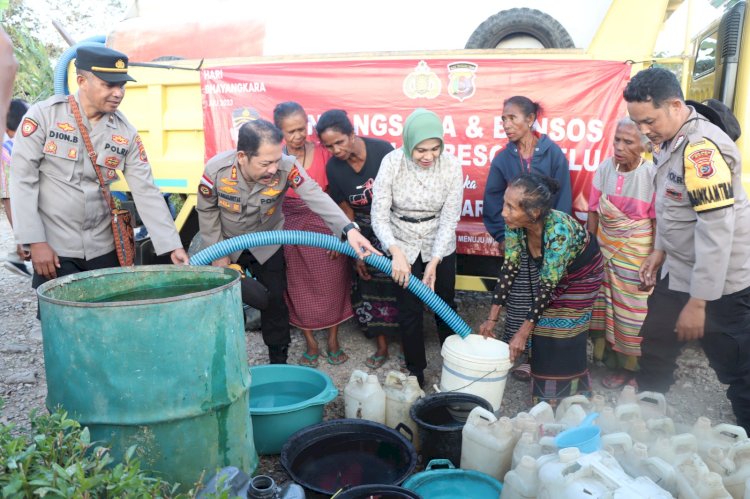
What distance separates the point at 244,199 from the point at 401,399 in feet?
4.65

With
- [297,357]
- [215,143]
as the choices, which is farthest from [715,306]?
[215,143]

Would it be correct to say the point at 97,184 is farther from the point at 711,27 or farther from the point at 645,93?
the point at 711,27

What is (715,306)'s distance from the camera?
257cm

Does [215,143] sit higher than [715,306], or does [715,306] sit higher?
[215,143]

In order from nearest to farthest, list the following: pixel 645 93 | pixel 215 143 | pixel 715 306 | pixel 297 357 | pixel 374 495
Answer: pixel 374 495 → pixel 645 93 → pixel 715 306 → pixel 297 357 → pixel 215 143

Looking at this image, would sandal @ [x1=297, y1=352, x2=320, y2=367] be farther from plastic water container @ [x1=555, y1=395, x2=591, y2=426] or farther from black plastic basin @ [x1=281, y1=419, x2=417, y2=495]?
plastic water container @ [x1=555, y1=395, x2=591, y2=426]

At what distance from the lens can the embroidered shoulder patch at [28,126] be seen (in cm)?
268

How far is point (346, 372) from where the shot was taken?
380cm

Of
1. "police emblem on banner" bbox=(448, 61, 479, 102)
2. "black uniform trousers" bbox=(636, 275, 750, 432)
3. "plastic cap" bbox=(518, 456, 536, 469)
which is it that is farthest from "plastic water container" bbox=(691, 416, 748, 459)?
"police emblem on banner" bbox=(448, 61, 479, 102)

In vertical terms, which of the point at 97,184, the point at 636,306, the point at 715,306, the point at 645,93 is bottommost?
the point at 636,306

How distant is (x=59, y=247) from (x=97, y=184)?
38cm

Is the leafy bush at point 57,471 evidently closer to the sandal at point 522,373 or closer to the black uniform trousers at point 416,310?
the black uniform trousers at point 416,310

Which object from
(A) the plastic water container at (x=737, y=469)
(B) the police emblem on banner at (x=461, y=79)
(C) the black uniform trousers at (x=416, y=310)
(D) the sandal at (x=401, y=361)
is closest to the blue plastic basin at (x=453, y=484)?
(A) the plastic water container at (x=737, y=469)

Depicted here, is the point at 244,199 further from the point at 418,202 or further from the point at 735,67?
the point at 735,67
